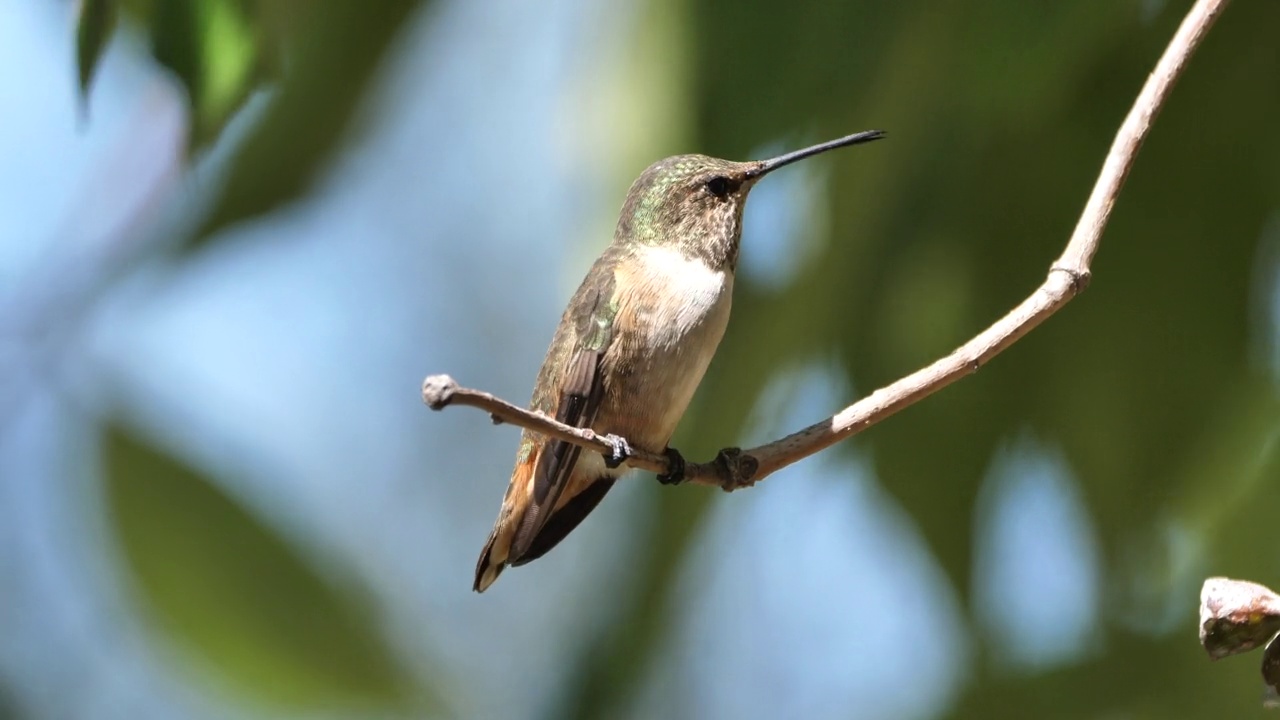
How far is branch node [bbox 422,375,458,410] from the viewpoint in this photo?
90cm

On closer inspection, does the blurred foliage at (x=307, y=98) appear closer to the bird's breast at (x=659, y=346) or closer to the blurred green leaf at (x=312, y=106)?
the blurred green leaf at (x=312, y=106)

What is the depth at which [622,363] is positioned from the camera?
1.75 meters

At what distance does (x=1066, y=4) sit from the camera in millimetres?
1656

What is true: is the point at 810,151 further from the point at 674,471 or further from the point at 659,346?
the point at 674,471

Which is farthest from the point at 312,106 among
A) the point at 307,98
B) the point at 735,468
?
the point at 735,468

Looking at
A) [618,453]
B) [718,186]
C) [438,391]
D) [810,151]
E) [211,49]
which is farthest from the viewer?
[718,186]

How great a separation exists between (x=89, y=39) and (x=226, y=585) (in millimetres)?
1463

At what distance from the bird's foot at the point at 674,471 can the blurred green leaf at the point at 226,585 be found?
3.34ft

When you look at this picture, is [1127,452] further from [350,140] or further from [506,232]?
[506,232]

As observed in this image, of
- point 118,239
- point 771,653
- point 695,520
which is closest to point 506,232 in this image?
point 771,653

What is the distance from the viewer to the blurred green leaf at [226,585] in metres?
2.30

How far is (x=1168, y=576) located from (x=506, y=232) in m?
3.57

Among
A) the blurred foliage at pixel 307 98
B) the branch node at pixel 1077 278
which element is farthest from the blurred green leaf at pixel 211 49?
the branch node at pixel 1077 278

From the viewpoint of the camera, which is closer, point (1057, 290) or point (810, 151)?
point (1057, 290)
